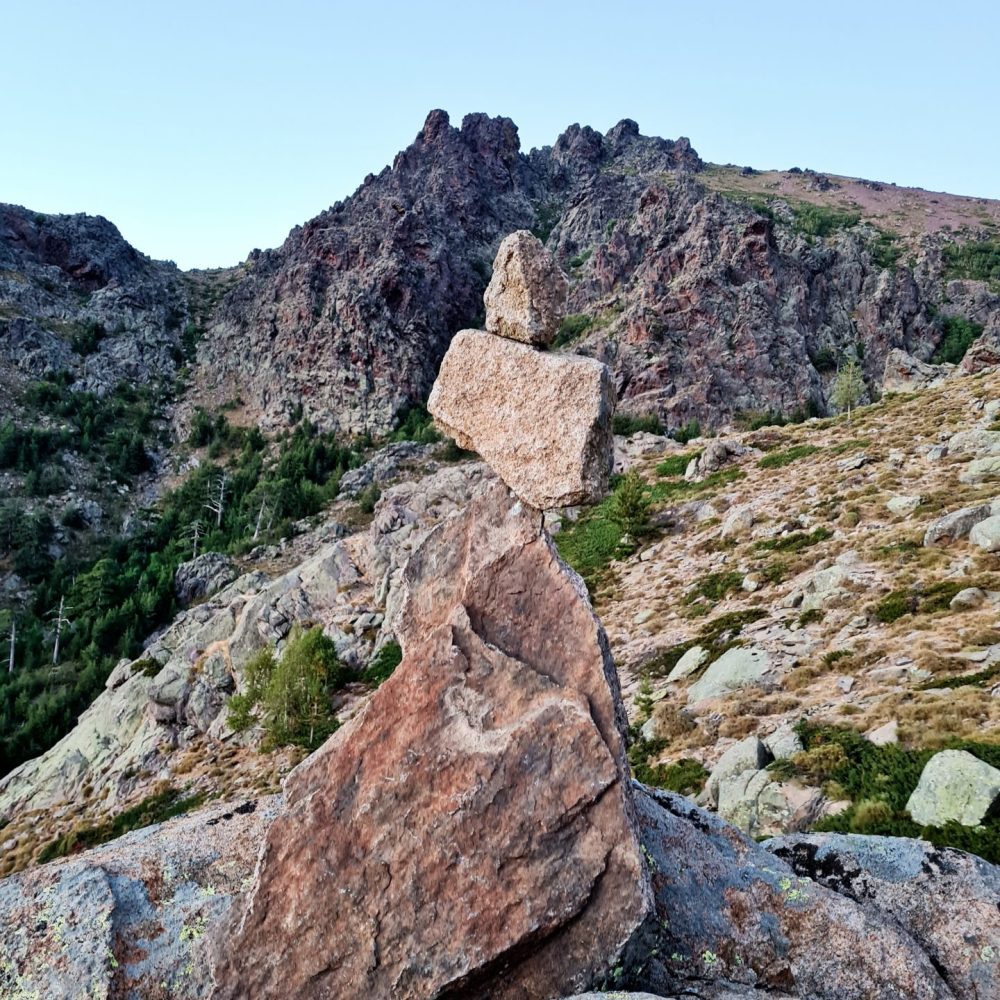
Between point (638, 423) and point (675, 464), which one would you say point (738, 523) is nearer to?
point (675, 464)

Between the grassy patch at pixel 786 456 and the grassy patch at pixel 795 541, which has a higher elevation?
the grassy patch at pixel 786 456

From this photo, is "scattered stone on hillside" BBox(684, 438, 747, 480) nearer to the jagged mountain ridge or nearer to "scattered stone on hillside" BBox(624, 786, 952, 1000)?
"scattered stone on hillside" BBox(624, 786, 952, 1000)

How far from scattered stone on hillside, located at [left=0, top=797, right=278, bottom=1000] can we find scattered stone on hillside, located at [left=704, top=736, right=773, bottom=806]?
8084mm

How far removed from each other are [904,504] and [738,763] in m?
14.3

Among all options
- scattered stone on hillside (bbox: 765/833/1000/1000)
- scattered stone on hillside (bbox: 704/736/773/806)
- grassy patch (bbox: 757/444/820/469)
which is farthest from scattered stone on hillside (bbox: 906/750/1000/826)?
grassy patch (bbox: 757/444/820/469)

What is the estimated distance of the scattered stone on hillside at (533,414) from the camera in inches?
277

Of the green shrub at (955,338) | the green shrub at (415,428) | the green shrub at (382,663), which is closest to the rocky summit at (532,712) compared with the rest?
the green shrub at (382,663)

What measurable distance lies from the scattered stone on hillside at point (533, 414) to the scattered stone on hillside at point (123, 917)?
15.9 ft

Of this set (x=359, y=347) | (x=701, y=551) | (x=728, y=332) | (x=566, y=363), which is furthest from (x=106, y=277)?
(x=566, y=363)

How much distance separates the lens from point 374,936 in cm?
532

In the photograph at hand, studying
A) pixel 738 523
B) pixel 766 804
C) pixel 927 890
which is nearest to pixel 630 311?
pixel 738 523

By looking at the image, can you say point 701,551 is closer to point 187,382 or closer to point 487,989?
point 487,989

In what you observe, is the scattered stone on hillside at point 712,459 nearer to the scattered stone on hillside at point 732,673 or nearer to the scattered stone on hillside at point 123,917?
the scattered stone on hillside at point 732,673

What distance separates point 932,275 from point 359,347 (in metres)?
95.4
